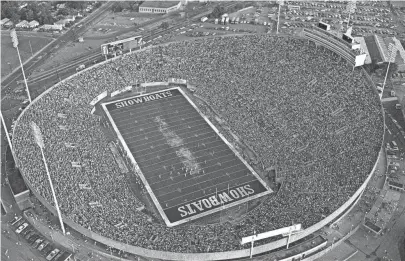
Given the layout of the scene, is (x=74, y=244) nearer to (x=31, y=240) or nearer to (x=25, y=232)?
(x=31, y=240)

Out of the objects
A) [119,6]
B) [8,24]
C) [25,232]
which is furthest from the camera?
[119,6]

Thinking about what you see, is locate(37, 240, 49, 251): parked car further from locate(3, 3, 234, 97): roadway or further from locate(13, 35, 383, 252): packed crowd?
locate(3, 3, 234, 97): roadway

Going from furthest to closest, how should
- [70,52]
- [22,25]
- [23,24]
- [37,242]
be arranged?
[23,24]
[22,25]
[70,52]
[37,242]

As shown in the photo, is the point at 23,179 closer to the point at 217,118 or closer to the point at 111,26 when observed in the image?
the point at 217,118

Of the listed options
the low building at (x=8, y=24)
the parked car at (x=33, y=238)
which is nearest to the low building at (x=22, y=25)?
the low building at (x=8, y=24)

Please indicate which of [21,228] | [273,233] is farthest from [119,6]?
[273,233]

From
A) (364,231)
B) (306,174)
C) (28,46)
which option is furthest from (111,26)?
(364,231)

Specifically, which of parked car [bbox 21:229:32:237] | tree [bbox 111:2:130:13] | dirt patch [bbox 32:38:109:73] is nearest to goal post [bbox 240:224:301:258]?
parked car [bbox 21:229:32:237]
